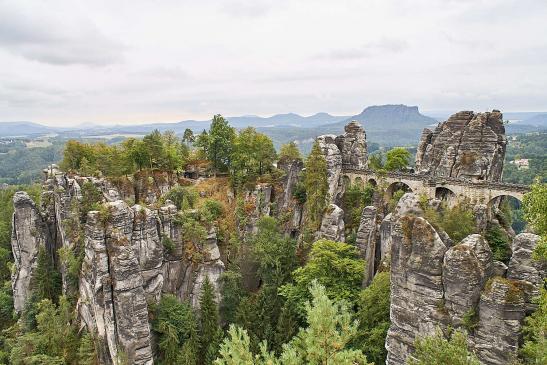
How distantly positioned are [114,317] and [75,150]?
30.7 m

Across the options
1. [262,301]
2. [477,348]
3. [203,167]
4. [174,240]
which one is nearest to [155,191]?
[203,167]

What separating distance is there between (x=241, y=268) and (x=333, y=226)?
1171cm

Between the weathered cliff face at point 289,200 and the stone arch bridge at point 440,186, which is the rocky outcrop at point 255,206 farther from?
the stone arch bridge at point 440,186

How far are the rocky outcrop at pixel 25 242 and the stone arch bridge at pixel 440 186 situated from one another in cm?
4008

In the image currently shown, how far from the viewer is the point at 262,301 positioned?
37.4 m

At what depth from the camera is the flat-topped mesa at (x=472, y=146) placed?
44469mm

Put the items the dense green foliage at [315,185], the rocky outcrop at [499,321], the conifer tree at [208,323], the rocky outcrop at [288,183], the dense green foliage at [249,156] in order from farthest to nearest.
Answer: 1. the dense green foliage at [249,156]
2. the rocky outcrop at [288,183]
3. the dense green foliage at [315,185]
4. the conifer tree at [208,323]
5. the rocky outcrop at [499,321]

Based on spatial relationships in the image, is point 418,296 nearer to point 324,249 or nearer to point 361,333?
point 361,333

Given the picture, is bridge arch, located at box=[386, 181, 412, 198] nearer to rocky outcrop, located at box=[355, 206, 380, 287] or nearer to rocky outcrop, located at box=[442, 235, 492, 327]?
rocky outcrop, located at box=[355, 206, 380, 287]

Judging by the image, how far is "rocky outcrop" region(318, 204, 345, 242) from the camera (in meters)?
42.1

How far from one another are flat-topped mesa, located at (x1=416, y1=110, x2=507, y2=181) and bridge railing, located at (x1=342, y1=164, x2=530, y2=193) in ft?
3.78

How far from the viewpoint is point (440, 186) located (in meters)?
46.2

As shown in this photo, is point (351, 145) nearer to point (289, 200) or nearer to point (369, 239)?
point (289, 200)

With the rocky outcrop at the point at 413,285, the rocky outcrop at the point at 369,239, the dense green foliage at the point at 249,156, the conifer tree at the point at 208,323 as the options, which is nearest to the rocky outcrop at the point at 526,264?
the rocky outcrop at the point at 413,285
